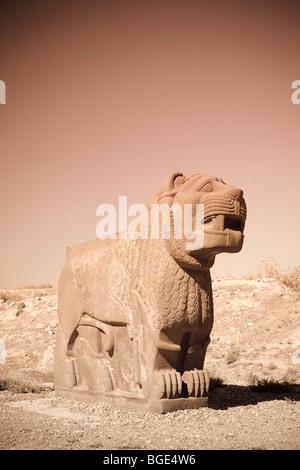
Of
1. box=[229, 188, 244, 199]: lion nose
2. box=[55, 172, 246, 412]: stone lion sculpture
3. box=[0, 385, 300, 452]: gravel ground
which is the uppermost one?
box=[229, 188, 244, 199]: lion nose

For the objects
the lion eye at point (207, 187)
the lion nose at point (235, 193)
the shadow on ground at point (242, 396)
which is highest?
the lion eye at point (207, 187)

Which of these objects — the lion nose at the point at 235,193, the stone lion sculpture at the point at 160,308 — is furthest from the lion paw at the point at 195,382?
the lion nose at the point at 235,193

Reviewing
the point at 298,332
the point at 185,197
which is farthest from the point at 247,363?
the point at 185,197

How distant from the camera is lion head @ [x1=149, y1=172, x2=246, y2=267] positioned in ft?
16.7

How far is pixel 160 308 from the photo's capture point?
516cm

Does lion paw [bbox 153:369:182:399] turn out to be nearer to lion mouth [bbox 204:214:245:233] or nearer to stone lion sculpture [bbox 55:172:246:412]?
stone lion sculpture [bbox 55:172:246:412]

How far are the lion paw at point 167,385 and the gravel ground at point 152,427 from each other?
0.21 m

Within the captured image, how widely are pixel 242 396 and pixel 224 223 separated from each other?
293 centimetres

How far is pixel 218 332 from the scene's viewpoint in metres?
12.0

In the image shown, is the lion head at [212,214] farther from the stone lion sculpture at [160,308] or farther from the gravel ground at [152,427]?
the gravel ground at [152,427]

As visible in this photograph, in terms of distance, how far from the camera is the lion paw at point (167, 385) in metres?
5.05

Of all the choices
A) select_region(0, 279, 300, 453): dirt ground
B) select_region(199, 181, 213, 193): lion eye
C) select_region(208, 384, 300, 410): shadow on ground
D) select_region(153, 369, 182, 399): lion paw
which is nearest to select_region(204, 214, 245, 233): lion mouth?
select_region(199, 181, 213, 193): lion eye

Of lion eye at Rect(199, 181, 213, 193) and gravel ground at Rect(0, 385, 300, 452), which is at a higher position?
lion eye at Rect(199, 181, 213, 193)

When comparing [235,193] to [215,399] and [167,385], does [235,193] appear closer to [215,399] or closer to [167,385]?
[167,385]
